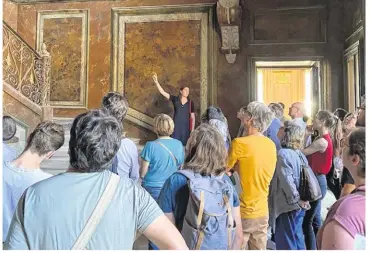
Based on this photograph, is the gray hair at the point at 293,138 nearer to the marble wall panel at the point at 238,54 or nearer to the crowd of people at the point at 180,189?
the crowd of people at the point at 180,189

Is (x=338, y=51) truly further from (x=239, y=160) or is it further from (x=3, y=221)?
(x=3, y=221)

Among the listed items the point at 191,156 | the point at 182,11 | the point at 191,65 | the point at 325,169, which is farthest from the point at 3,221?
the point at 182,11

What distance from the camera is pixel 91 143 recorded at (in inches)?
34.5

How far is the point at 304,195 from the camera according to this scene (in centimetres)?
195

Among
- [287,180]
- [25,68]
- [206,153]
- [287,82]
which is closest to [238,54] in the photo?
[287,82]

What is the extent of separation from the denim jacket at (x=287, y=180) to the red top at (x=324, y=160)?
0.34 meters

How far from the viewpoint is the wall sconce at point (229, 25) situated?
180 inches

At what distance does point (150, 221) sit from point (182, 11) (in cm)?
445

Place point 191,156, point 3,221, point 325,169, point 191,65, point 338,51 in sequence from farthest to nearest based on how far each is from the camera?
point 191,65, point 338,51, point 325,169, point 3,221, point 191,156

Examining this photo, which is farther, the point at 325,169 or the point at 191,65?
the point at 191,65

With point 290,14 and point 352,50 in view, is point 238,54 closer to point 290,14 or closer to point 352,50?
point 290,14

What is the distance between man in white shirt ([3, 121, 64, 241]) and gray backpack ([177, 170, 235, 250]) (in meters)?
0.56

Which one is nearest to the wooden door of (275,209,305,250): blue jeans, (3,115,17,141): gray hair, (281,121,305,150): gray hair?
(281,121,305,150): gray hair

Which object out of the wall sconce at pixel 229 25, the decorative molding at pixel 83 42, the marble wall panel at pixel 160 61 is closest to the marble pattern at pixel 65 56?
the decorative molding at pixel 83 42
